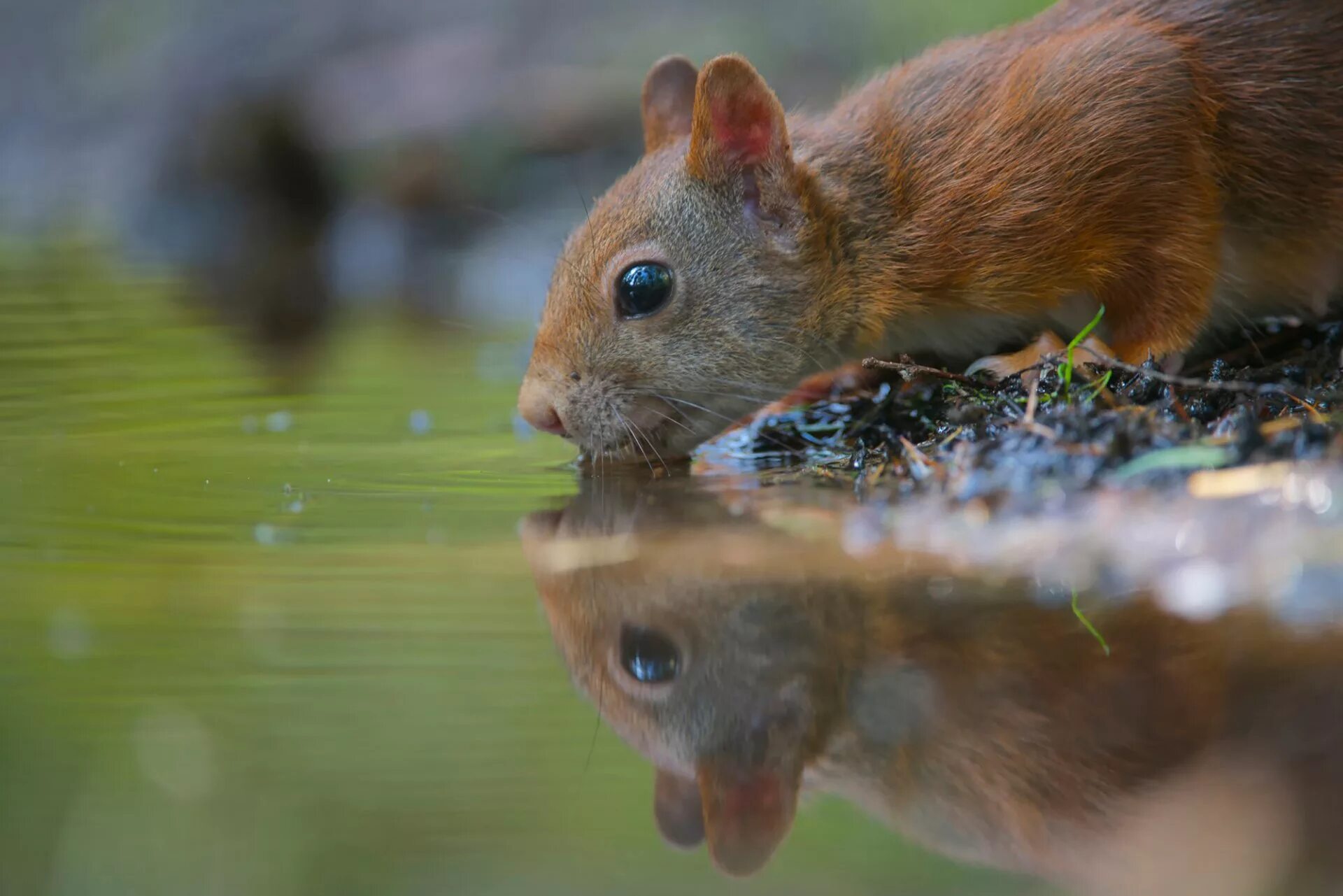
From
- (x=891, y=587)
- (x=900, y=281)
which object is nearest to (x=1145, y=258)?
(x=900, y=281)

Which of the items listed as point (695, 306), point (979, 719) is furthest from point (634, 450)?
point (979, 719)

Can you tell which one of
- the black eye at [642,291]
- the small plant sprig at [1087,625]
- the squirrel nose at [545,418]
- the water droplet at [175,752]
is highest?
the black eye at [642,291]

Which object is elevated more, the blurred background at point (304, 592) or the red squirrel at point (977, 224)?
the red squirrel at point (977, 224)

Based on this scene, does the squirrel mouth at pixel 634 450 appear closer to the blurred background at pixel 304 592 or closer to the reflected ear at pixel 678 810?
the blurred background at pixel 304 592

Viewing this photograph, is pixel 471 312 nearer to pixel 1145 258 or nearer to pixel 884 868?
pixel 1145 258

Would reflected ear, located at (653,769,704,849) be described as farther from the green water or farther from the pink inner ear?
the pink inner ear

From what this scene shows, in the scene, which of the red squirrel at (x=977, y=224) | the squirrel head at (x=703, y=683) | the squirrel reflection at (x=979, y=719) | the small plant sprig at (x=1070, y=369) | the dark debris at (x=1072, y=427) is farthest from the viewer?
the red squirrel at (x=977, y=224)

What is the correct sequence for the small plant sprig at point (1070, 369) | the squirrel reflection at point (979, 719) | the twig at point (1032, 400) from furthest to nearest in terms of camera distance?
the small plant sprig at point (1070, 369), the twig at point (1032, 400), the squirrel reflection at point (979, 719)

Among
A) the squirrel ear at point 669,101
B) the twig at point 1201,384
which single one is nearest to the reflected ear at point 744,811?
the twig at point 1201,384
